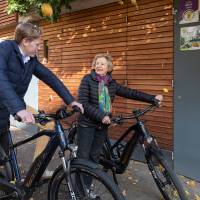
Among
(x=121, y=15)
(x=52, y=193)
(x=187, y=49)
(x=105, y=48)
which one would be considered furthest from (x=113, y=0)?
(x=52, y=193)

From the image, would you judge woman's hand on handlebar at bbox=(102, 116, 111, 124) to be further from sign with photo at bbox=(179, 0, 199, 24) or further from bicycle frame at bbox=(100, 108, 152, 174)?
sign with photo at bbox=(179, 0, 199, 24)

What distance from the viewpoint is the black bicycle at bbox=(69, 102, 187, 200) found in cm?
448

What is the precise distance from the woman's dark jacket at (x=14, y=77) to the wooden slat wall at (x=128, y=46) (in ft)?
8.98

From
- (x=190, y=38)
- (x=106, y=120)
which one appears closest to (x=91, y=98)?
(x=106, y=120)

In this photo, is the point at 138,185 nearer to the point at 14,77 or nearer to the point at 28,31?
the point at 14,77

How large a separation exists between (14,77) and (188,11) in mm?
3093

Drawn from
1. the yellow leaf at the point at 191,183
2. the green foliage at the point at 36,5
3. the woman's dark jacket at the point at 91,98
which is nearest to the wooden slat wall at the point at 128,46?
the yellow leaf at the point at 191,183

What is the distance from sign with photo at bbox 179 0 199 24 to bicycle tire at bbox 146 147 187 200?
7.45ft

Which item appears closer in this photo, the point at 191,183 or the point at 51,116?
the point at 51,116

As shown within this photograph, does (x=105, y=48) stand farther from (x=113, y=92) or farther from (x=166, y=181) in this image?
(x=166, y=181)

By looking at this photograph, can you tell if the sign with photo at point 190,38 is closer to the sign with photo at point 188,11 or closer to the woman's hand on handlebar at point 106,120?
the sign with photo at point 188,11

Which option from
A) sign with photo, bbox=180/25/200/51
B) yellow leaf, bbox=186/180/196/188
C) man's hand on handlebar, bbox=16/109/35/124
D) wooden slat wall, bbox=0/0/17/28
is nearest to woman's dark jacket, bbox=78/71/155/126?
man's hand on handlebar, bbox=16/109/35/124

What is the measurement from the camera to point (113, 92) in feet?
16.2

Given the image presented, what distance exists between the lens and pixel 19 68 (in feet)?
13.1
